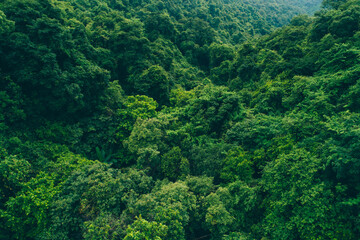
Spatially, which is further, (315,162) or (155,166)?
(155,166)

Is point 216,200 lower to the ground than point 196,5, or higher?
lower

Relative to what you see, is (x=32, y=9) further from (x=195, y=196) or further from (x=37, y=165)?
(x=195, y=196)

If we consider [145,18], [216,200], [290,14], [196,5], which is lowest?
[216,200]

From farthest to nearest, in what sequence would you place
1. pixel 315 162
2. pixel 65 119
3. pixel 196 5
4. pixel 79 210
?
1. pixel 196 5
2. pixel 65 119
3. pixel 79 210
4. pixel 315 162

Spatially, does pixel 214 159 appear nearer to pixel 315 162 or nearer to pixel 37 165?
pixel 315 162

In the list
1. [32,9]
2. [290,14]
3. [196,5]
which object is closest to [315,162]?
[32,9]

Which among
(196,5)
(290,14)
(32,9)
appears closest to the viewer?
(32,9)
